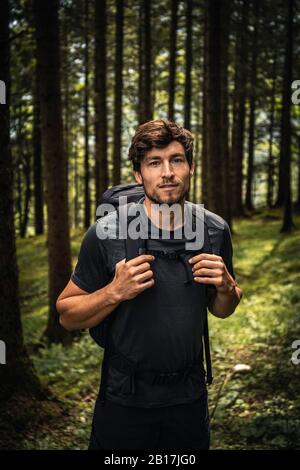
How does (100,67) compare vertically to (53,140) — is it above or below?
above

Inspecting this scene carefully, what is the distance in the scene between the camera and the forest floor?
219 inches

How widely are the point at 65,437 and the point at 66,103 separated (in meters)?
21.0

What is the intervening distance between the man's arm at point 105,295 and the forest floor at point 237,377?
3158 mm

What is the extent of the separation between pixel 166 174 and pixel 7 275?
350 cm

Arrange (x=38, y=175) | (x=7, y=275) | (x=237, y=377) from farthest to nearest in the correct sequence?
(x=38, y=175), (x=237, y=377), (x=7, y=275)

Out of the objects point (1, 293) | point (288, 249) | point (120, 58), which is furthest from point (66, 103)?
point (1, 293)

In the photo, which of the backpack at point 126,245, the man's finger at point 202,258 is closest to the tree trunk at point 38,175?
the backpack at point 126,245

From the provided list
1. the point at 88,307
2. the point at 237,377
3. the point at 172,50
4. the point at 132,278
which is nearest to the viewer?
the point at 132,278

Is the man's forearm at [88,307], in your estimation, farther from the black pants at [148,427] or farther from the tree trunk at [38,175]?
the tree trunk at [38,175]

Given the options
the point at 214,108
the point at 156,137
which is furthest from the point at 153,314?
the point at 214,108

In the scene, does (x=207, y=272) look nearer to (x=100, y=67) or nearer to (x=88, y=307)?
(x=88, y=307)

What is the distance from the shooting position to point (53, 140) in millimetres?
8570

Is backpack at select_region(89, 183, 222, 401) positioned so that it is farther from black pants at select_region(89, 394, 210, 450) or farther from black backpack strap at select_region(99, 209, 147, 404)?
black pants at select_region(89, 394, 210, 450)

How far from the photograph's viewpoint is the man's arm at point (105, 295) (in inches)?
98.5
